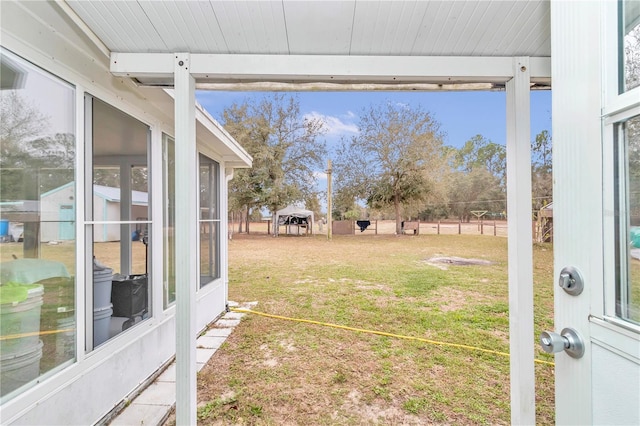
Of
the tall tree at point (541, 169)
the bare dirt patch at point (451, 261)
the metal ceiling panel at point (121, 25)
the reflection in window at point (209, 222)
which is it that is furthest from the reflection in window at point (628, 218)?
the tall tree at point (541, 169)

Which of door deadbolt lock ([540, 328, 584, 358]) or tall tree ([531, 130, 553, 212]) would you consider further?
tall tree ([531, 130, 553, 212])

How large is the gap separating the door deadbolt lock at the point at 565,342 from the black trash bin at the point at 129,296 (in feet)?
8.71

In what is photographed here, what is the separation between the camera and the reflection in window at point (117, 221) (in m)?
1.96

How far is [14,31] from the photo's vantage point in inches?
51.8

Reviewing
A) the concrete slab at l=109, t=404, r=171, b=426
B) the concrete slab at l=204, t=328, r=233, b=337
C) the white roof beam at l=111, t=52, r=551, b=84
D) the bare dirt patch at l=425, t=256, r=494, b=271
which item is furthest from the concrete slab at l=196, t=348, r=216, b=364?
the bare dirt patch at l=425, t=256, r=494, b=271

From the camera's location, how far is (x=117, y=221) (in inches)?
90.0

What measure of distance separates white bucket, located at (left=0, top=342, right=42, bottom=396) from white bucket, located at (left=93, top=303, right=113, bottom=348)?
42cm

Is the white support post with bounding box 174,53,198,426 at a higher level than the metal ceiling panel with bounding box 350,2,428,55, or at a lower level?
lower

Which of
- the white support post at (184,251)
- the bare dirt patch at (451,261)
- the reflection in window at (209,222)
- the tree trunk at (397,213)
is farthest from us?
the tree trunk at (397,213)

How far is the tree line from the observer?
14.9m

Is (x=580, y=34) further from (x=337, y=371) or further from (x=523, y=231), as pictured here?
(x=337, y=371)

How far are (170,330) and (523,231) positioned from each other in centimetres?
307

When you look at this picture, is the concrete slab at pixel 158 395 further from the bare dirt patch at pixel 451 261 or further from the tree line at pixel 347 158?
the tree line at pixel 347 158

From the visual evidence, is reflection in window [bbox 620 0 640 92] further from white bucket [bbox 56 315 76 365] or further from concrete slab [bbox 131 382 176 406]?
concrete slab [bbox 131 382 176 406]
